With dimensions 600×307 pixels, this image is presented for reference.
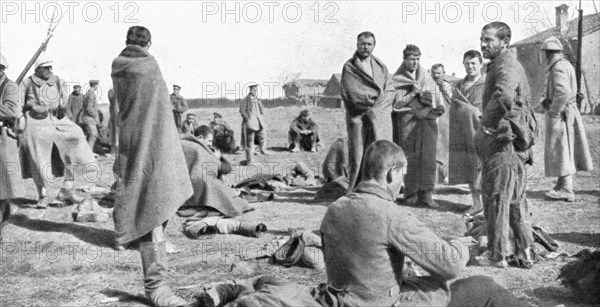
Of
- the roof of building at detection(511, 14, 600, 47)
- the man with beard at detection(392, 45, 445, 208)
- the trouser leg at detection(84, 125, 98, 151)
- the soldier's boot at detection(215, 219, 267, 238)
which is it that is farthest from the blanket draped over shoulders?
the roof of building at detection(511, 14, 600, 47)

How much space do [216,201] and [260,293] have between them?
513 centimetres

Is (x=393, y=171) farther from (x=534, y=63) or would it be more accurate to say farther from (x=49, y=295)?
(x=534, y=63)

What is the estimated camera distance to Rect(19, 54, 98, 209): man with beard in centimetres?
883

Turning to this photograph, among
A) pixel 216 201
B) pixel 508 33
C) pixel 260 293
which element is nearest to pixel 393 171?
pixel 260 293

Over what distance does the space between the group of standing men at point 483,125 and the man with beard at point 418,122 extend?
0.01 m

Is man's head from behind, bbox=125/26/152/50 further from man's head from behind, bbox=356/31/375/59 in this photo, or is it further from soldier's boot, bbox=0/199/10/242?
man's head from behind, bbox=356/31/375/59

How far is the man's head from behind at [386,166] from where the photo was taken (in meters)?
3.49

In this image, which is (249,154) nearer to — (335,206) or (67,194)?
(67,194)

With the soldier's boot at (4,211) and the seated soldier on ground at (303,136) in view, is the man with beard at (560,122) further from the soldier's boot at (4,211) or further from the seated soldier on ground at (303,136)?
the seated soldier on ground at (303,136)

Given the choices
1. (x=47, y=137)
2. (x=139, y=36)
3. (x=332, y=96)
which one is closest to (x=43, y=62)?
(x=47, y=137)

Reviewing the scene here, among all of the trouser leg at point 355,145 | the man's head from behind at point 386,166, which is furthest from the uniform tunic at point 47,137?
the man's head from behind at point 386,166

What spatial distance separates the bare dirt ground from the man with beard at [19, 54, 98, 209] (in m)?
0.31

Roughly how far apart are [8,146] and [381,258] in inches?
228

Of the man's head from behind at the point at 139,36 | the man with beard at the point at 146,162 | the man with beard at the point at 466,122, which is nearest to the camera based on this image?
the man with beard at the point at 146,162
